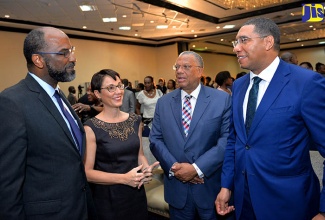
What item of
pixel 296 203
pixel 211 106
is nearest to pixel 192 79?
pixel 211 106

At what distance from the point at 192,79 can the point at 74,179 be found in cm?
117

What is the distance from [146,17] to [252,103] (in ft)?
29.6

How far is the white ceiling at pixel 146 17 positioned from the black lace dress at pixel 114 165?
6.71 meters

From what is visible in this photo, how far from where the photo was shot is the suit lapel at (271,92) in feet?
4.96

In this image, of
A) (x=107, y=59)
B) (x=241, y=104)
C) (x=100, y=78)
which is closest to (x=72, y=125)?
(x=100, y=78)

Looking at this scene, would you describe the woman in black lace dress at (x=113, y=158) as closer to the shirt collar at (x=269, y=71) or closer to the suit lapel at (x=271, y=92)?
the suit lapel at (x=271, y=92)

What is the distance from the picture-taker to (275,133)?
149 cm

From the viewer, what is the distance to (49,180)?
1.38 meters

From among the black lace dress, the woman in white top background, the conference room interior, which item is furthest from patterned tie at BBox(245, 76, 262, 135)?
the conference room interior

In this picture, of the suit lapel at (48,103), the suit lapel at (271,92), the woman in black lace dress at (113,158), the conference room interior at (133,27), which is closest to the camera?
the suit lapel at (48,103)

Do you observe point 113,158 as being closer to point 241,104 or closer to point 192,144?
point 192,144

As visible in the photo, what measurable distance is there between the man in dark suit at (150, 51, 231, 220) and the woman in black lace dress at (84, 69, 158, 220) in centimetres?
22

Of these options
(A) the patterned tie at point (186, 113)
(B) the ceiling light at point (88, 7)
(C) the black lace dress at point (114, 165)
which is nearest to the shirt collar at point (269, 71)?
(A) the patterned tie at point (186, 113)

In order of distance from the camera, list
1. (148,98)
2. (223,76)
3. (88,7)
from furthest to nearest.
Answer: (88,7) < (148,98) < (223,76)
